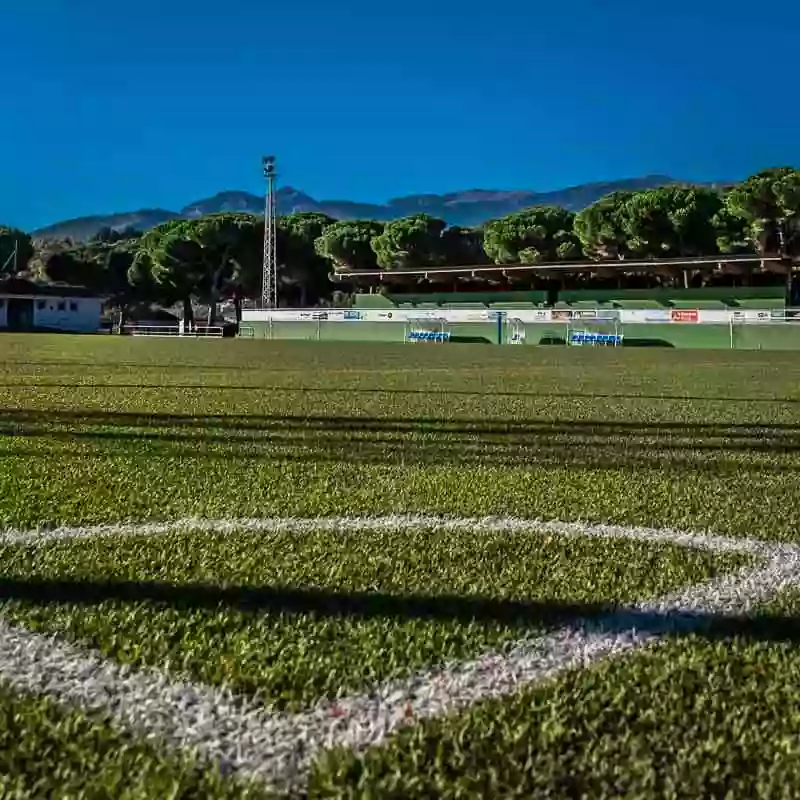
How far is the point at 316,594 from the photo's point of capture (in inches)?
79.4

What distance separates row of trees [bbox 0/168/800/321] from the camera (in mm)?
43125

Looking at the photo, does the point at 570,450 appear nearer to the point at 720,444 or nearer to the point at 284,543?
the point at 720,444

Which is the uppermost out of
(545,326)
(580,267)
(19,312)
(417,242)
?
(417,242)

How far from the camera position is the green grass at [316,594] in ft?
5.32

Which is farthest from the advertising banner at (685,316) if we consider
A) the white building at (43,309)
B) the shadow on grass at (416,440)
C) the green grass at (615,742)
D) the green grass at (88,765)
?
the white building at (43,309)

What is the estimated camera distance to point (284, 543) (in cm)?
249

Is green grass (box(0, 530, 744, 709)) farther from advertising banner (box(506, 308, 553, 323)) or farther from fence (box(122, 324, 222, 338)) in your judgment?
fence (box(122, 324, 222, 338))

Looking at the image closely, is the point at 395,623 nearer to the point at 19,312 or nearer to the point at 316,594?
the point at 316,594

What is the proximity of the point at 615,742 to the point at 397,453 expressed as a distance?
3.05 m

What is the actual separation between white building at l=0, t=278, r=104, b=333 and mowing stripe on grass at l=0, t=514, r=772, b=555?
51.4 meters

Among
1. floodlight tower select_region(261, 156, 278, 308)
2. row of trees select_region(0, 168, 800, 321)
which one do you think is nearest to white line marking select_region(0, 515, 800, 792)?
row of trees select_region(0, 168, 800, 321)

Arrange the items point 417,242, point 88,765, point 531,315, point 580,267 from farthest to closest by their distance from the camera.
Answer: point 417,242 → point 580,267 → point 531,315 → point 88,765

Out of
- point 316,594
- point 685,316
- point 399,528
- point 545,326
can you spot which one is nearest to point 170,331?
point 545,326

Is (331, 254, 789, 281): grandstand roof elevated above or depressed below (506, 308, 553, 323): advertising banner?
above
